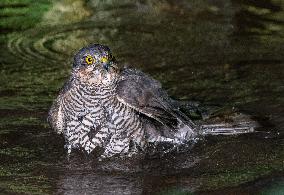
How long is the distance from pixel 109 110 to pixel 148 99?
15.3 inches

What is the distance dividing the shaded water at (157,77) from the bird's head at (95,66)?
85cm

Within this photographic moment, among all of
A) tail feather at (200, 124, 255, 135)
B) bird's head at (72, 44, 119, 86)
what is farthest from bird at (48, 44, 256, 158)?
tail feather at (200, 124, 255, 135)

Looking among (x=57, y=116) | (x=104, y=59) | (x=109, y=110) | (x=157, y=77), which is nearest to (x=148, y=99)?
(x=109, y=110)

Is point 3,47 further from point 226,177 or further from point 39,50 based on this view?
point 226,177

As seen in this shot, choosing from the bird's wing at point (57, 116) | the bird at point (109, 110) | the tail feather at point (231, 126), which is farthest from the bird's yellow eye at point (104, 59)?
the tail feather at point (231, 126)

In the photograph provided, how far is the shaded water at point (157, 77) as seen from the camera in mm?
6609

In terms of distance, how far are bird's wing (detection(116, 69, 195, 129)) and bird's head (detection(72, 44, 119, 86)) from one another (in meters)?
0.19

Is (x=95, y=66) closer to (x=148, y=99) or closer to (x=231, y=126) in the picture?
(x=148, y=99)

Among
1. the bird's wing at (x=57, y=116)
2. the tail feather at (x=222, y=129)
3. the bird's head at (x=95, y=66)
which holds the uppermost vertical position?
the bird's head at (x=95, y=66)

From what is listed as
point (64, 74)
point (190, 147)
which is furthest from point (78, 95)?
point (64, 74)

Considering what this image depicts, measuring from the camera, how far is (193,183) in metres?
6.43

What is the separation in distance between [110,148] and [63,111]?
1.87 ft

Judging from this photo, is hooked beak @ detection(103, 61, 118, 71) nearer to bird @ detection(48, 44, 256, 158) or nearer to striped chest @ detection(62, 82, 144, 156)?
bird @ detection(48, 44, 256, 158)

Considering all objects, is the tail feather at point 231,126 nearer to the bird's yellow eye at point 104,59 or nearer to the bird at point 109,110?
the bird at point 109,110
